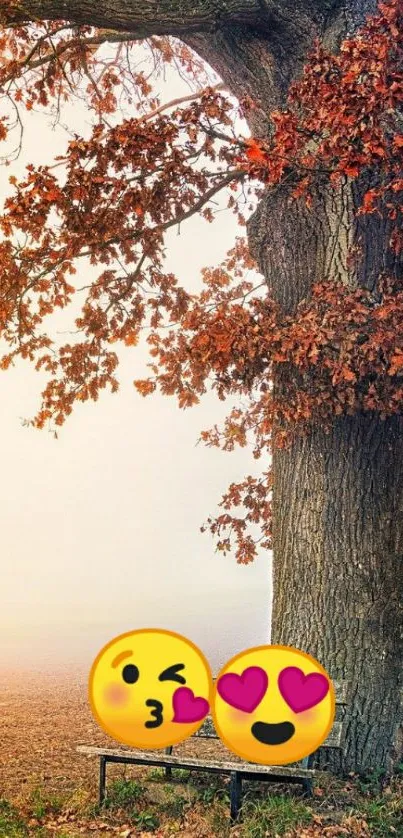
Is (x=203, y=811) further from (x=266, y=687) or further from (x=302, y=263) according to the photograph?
(x=302, y=263)

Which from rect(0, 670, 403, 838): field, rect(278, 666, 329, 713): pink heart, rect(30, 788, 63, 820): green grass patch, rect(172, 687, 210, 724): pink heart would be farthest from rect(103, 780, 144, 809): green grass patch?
rect(278, 666, 329, 713): pink heart

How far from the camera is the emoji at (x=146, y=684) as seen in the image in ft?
16.6

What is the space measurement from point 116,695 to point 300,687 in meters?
1.15

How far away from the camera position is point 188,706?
5113 mm

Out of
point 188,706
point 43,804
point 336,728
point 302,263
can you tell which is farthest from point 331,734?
point 302,263

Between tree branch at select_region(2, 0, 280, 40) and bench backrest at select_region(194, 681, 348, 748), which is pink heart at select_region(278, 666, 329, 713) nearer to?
bench backrest at select_region(194, 681, 348, 748)

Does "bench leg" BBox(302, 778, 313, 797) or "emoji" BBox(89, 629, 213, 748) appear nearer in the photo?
"emoji" BBox(89, 629, 213, 748)

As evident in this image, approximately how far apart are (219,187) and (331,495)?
3.33 m

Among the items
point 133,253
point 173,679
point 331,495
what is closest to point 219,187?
point 133,253

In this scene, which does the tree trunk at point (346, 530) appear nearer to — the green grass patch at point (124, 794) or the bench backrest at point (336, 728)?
the bench backrest at point (336, 728)

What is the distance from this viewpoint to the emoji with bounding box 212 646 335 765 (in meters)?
5.03

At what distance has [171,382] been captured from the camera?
8969mm

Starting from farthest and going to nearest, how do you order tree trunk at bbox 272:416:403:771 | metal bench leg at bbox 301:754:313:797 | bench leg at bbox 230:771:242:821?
tree trunk at bbox 272:416:403:771
metal bench leg at bbox 301:754:313:797
bench leg at bbox 230:771:242:821

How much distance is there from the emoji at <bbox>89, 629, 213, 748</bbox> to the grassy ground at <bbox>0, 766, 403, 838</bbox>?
104 centimetres
